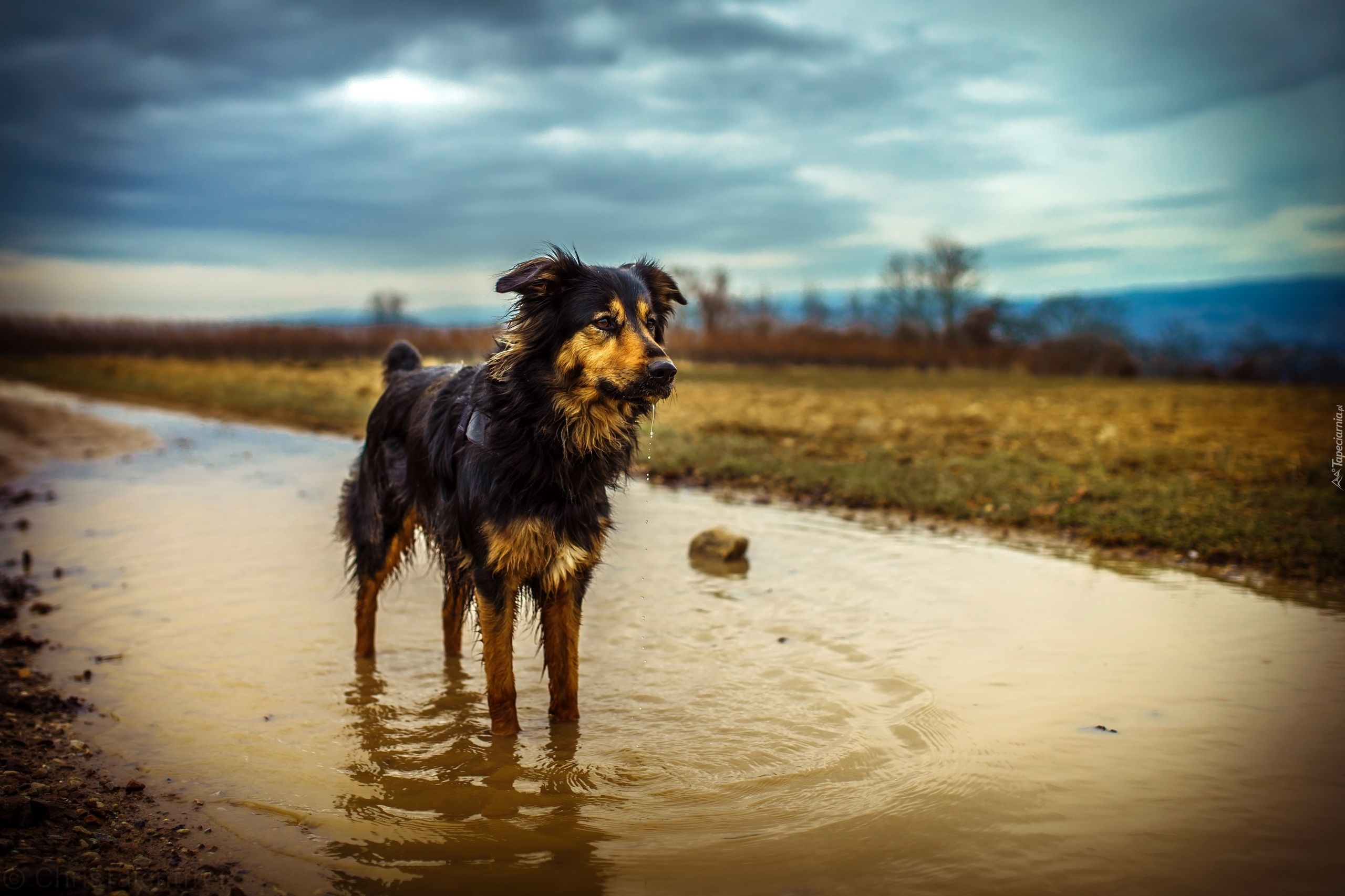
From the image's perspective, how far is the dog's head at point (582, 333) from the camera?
4.84 metres

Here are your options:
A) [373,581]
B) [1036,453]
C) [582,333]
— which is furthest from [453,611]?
[1036,453]

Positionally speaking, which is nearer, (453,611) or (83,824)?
(83,824)

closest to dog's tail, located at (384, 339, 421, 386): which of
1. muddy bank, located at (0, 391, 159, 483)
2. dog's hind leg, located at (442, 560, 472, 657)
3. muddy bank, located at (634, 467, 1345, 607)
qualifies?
dog's hind leg, located at (442, 560, 472, 657)

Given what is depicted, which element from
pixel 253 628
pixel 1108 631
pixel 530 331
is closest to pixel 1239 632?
pixel 1108 631

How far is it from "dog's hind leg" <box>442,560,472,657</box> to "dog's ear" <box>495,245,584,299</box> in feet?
5.97

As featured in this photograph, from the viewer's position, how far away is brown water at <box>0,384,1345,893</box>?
405 cm

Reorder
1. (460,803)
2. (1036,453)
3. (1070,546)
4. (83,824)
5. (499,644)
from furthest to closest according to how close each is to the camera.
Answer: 1. (1036,453)
2. (1070,546)
3. (499,644)
4. (460,803)
5. (83,824)

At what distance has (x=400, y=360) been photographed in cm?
748

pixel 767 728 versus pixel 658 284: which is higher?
pixel 658 284

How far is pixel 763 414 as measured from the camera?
21.0 m

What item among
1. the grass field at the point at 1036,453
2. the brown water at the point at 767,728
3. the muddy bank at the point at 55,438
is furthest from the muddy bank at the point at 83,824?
the muddy bank at the point at 55,438

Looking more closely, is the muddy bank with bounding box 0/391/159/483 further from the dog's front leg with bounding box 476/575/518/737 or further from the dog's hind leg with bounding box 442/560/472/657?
the dog's front leg with bounding box 476/575/518/737

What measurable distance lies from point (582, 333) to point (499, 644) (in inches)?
75.3

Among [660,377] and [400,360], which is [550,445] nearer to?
[660,377]
